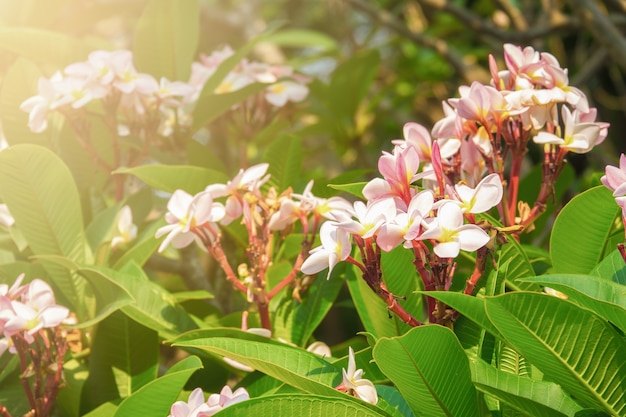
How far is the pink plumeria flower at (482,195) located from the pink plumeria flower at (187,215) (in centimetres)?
38

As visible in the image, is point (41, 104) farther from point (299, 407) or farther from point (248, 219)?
point (299, 407)

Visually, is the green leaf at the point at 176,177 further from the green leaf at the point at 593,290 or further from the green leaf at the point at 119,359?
the green leaf at the point at 593,290

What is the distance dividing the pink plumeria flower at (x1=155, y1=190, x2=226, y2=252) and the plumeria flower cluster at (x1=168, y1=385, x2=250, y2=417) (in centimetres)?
27

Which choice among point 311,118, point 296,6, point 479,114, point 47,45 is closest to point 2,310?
point 479,114

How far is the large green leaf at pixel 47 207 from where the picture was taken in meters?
1.25

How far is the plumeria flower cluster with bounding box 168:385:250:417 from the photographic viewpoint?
2.93ft

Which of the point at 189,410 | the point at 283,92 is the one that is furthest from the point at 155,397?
the point at 283,92

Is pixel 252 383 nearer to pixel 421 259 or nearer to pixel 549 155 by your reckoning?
pixel 421 259

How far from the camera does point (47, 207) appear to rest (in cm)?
129

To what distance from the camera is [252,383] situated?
1.09 m

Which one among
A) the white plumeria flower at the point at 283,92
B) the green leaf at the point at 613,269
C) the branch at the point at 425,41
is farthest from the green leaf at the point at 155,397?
the branch at the point at 425,41

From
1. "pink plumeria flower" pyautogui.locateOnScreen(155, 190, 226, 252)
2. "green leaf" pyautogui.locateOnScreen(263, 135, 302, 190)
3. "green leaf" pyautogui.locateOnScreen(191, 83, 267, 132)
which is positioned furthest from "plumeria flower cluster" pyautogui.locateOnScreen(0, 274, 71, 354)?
"green leaf" pyautogui.locateOnScreen(191, 83, 267, 132)

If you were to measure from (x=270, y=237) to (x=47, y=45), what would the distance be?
838 mm

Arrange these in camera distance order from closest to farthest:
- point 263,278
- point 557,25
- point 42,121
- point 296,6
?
point 263,278, point 42,121, point 557,25, point 296,6
